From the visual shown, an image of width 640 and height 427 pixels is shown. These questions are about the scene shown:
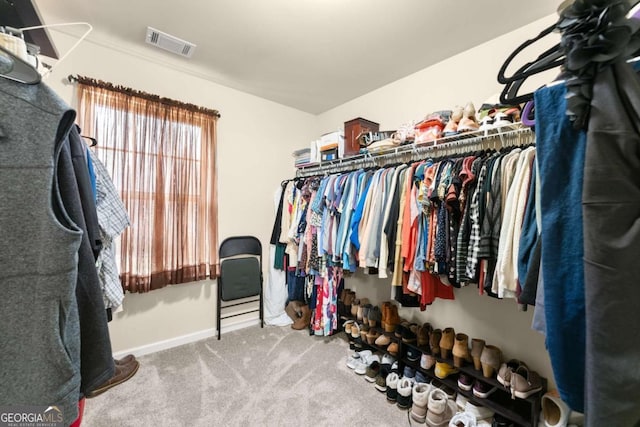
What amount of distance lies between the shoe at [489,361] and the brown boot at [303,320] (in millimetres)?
1631

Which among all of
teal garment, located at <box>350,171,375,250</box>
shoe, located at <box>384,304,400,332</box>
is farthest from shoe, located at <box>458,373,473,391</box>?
teal garment, located at <box>350,171,375,250</box>

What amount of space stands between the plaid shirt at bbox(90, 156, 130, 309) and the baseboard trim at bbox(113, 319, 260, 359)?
1470mm

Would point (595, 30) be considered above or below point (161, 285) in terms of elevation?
above

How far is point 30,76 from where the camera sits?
59 cm

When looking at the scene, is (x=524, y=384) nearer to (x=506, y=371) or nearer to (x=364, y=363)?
(x=506, y=371)

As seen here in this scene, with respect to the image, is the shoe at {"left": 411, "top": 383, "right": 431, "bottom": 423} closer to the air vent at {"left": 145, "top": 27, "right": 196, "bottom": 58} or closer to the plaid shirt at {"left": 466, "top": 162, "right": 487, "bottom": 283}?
the plaid shirt at {"left": 466, "top": 162, "right": 487, "bottom": 283}

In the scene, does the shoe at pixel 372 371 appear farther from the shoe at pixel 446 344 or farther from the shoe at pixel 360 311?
the shoe at pixel 446 344

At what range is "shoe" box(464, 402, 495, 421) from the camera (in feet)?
4.89

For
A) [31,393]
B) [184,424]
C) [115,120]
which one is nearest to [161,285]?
[184,424]

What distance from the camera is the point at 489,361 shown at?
1.52 metres

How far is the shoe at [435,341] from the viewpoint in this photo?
1.74 metres

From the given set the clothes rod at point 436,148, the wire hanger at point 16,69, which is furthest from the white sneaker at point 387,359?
the wire hanger at point 16,69

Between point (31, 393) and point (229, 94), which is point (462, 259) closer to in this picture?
point (31, 393)

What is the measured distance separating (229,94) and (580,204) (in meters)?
2.85
